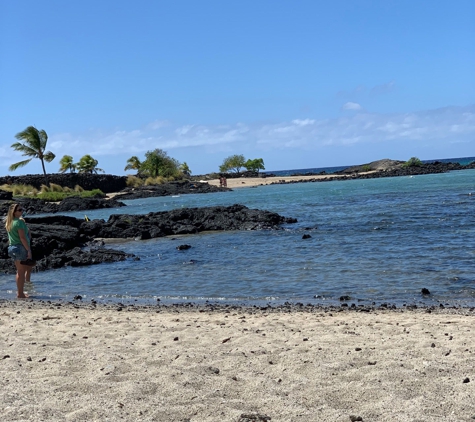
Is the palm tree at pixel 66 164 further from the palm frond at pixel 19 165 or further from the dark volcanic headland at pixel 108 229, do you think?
the dark volcanic headland at pixel 108 229

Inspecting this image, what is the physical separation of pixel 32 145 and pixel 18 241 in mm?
55573

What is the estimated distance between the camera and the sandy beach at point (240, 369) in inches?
193

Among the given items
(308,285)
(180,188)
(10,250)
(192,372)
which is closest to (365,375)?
(192,372)

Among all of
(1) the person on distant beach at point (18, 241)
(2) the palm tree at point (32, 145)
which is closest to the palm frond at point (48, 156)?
(2) the palm tree at point (32, 145)

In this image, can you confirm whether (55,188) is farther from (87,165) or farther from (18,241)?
(18,241)

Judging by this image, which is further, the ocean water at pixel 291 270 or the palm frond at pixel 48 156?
the palm frond at pixel 48 156

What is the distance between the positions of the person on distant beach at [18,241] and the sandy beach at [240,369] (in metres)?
3.37

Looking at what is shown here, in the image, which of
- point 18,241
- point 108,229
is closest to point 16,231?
point 18,241

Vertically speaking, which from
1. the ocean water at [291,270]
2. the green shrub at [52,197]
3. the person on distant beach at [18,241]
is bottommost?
the ocean water at [291,270]

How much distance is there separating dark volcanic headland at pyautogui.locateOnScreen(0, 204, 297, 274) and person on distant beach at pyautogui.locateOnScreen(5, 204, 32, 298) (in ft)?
13.5

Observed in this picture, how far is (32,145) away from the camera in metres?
64.2

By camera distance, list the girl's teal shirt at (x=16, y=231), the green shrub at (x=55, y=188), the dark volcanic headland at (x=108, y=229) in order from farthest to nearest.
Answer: the green shrub at (x=55, y=188)
the dark volcanic headland at (x=108, y=229)
the girl's teal shirt at (x=16, y=231)

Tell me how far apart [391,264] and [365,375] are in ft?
31.9

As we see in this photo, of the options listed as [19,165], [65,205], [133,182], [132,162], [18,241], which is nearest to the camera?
[18,241]
